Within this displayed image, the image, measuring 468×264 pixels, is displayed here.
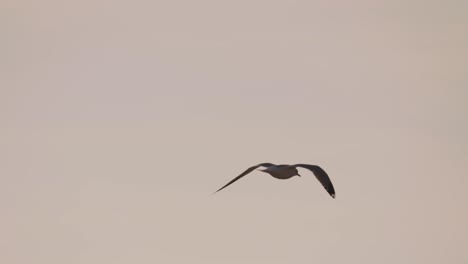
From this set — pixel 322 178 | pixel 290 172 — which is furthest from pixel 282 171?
pixel 322 178

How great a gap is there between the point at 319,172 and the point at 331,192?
0.58 m

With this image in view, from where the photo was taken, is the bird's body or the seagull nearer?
the seagull

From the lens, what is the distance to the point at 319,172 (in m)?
16.5

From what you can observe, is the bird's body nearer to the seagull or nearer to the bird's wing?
the seagull

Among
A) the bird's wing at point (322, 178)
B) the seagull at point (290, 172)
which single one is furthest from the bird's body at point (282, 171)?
the bird's wing at point (322, 178)

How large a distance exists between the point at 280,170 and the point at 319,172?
2.39ft

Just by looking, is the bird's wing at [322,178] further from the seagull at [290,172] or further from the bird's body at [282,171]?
the bird's body at [282,171]

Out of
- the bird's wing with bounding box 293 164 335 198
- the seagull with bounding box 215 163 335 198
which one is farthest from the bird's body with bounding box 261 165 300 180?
the bird's wing with bounding box 293 164 335 198

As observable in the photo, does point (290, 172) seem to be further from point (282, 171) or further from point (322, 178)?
point (322, 178)

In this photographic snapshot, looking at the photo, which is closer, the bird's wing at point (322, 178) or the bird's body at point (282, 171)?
the bird's wing at point (322, 178)

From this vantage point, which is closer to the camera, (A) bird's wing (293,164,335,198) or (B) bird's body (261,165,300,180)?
(A) bird's wing (293,164,335,198)

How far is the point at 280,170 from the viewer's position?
16.8m

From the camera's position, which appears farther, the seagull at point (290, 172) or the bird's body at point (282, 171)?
the bird's body at point (282, 171)

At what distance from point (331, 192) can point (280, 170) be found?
117 centimetres
